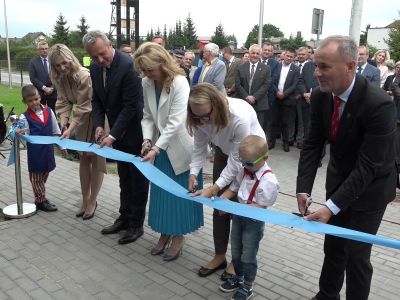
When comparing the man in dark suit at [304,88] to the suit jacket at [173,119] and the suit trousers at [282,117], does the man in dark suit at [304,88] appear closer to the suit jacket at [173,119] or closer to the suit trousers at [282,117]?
the suit trousers at [282,117]

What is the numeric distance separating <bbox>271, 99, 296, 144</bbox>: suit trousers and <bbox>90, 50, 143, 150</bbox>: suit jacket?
208 inches

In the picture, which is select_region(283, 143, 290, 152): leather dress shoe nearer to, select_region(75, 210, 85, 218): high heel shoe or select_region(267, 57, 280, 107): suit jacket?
select_region(267, 57, 280, 107): suit jacket

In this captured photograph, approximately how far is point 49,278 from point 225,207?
1783mm

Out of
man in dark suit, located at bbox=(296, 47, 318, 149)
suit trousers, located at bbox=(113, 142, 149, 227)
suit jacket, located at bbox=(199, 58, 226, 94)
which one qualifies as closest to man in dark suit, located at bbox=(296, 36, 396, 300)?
suit trousers, located at bbox=(113, 142, 149, 227)

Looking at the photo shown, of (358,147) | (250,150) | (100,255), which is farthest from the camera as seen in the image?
(100,255)

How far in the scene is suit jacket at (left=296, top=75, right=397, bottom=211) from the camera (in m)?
2.45

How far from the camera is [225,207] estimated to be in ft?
9.89

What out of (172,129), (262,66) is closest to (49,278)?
(172,129)

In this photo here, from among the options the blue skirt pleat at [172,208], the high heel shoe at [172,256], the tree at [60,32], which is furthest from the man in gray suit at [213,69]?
the tree at [60,32]

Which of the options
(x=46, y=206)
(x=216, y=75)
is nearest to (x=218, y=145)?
(x=46, y=206)

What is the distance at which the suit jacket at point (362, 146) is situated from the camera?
2.45m

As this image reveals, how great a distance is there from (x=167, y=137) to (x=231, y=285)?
138 cm

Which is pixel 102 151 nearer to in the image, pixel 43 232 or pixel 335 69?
pixel 43 232

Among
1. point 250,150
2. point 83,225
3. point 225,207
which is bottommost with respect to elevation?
point 83,225
